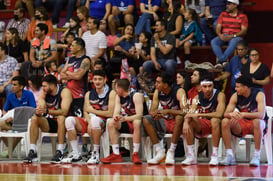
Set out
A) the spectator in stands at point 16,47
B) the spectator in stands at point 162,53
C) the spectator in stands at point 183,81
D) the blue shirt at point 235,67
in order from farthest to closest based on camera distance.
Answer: the spectator in stands at point 16,47 → the spectator in stands at point 162,53 → the blue shirt at point 235,67 → the spectator in stands at point 183,81

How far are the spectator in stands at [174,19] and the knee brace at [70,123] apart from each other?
3.93 meters

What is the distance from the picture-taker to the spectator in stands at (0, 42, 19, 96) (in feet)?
44.5

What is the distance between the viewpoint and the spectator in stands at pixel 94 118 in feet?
35.1

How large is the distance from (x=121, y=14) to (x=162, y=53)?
6.98ft

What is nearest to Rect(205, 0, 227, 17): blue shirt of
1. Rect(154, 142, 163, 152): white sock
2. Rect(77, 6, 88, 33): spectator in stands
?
Rect(77, 6, 88, 33): spectator in stands

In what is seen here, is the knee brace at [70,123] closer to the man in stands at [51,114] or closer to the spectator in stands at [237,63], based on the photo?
the man in stands at [51,114]

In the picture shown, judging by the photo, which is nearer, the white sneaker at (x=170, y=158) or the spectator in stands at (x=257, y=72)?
the white sneaker at (x=170, y=158)

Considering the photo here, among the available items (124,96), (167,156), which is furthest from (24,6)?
(167,156)

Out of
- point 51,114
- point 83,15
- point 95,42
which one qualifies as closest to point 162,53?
point 95,42

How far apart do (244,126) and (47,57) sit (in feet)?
16.9

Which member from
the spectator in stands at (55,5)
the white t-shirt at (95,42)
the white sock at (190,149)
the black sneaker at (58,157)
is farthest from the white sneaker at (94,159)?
the spectator in stands at (55,5)

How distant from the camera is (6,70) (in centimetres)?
1362

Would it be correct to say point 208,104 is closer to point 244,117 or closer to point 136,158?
point 244,117

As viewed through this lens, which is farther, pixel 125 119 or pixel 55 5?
pixel 55 5
